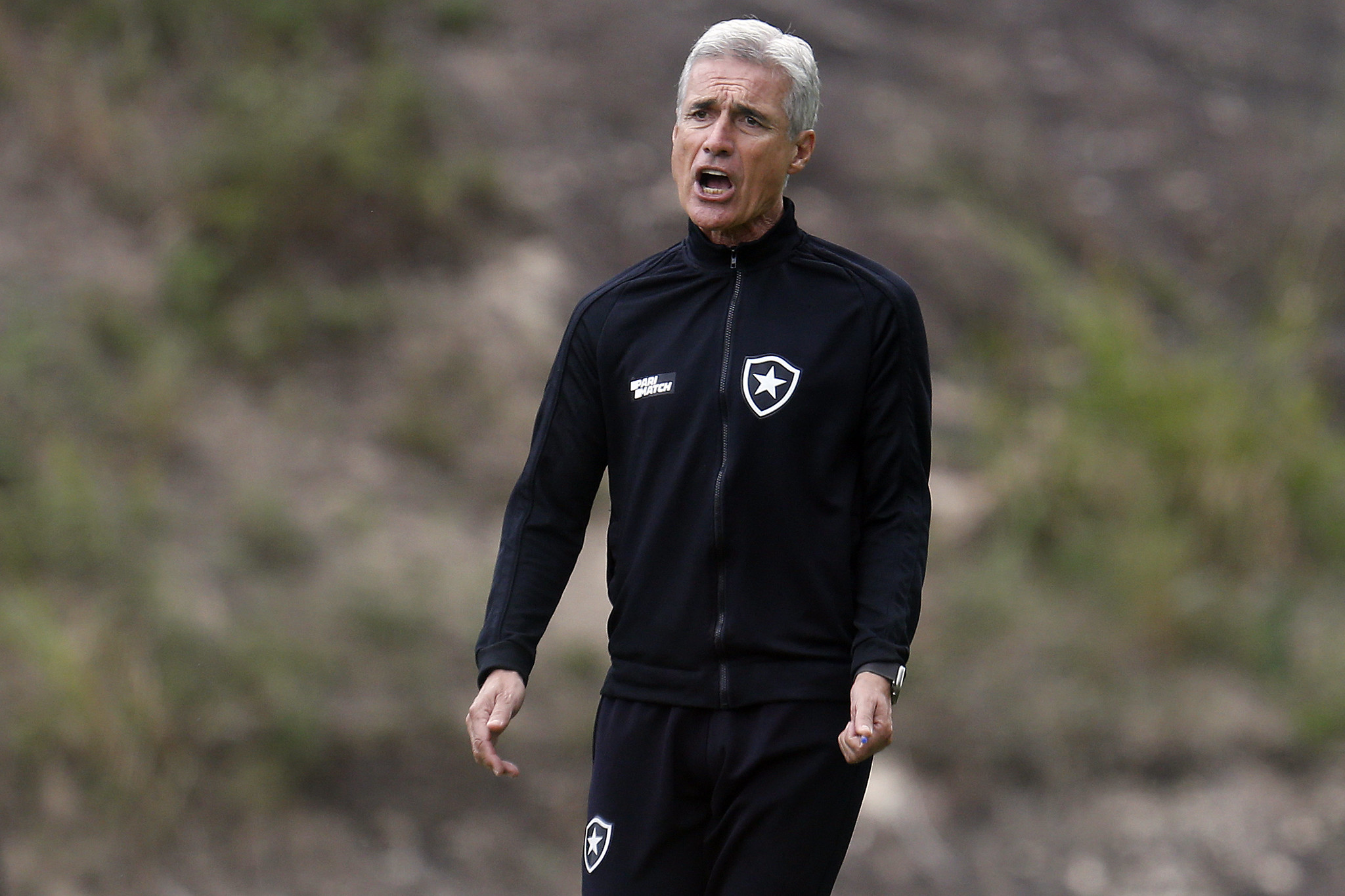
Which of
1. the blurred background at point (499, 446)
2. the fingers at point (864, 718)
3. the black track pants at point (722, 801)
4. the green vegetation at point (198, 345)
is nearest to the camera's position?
the fingers at point (864, 718)

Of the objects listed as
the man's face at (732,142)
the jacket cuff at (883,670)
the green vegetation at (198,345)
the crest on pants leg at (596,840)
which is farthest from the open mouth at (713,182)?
the green vegetation at (198,345)

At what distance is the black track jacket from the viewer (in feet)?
8.43

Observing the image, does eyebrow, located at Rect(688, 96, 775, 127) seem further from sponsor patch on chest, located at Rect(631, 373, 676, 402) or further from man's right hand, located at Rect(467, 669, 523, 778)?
man's right hand, located at Rect(467, 669, 523, 778)

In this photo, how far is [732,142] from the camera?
263 cm

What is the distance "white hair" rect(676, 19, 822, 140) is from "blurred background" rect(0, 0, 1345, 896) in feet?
13.6

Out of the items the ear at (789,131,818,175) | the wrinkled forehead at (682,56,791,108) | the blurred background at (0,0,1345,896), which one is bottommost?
the blurred background at (0,0,1345,896)

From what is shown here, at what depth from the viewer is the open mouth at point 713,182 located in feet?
8.71

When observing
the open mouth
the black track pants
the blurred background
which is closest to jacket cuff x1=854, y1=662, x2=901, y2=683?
the black track pants

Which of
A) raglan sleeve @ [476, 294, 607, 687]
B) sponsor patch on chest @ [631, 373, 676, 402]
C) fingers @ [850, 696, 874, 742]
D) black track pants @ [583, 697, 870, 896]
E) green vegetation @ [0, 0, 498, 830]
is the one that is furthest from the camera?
green vegetation @ [0, 0, 498, 830]

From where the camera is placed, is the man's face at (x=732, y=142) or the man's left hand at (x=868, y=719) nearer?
the man's left hand at (x=868, y=719)

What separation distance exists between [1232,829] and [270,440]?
16.6 ft

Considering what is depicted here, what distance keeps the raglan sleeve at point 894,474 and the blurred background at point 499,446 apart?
3947 mm

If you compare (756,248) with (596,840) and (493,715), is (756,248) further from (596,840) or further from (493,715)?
(596,840)

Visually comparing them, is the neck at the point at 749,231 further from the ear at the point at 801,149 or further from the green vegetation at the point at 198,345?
the green vegetation at the point at 198,345
